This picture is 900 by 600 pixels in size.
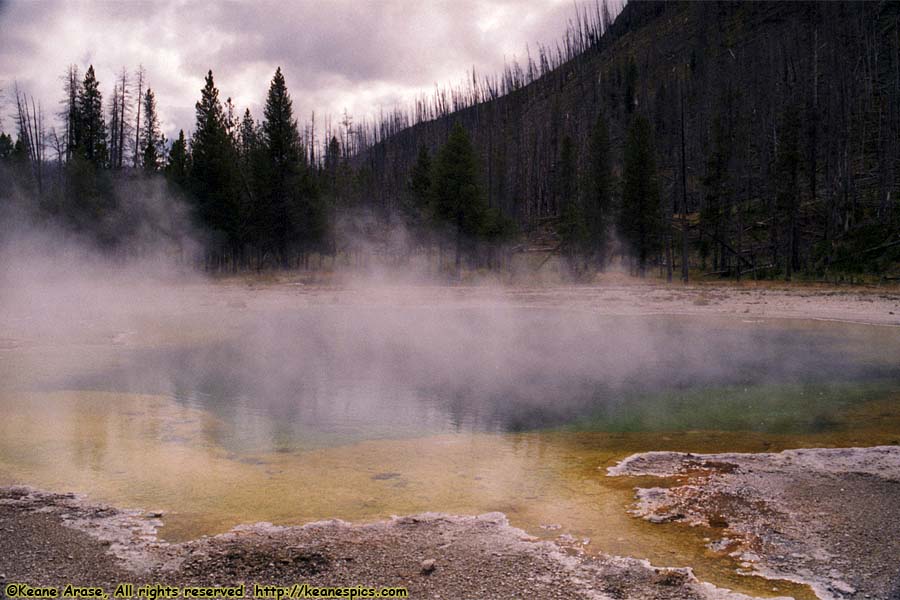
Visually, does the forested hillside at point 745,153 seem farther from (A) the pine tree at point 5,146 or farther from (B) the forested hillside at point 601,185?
(A) the pine tree at point 5,146

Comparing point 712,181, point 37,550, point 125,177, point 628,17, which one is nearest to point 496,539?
point 37,550

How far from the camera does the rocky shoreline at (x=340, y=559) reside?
4.07m

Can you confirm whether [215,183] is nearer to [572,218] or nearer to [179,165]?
[179,165]

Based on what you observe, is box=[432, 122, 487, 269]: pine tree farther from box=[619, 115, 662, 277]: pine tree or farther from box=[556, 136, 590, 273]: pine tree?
box=[619, 115, 662, 277]: pine tree

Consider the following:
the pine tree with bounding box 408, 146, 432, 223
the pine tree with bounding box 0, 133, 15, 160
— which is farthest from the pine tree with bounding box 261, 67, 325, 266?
the pine tree with bounding box 0, 133, 15, 160

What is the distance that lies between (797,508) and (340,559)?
12.3 ft

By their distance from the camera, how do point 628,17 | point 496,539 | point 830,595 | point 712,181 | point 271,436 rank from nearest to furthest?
point 830,595 < point 496,539 < point 271,436 < point 712,181 < point 628,17

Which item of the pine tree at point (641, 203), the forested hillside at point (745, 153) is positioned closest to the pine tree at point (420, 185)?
the forested hillside at point (745, 153)

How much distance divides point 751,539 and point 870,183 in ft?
127

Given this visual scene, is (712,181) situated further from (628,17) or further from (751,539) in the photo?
(628,17)

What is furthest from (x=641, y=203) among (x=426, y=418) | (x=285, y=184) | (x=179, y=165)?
(x=426, y=418)

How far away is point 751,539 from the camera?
4.88 meters

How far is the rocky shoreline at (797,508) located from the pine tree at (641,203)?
2877cm

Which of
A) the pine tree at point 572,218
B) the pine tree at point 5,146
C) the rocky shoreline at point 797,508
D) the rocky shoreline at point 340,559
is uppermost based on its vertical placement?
the pine tree at point 5,146
